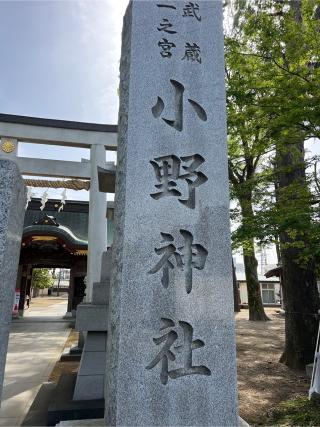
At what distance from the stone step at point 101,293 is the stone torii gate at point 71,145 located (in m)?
4.02

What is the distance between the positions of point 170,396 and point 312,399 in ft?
10.4

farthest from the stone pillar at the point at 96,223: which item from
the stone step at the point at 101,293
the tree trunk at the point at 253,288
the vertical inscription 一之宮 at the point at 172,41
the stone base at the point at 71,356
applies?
the tree trunk at the point at 253,288

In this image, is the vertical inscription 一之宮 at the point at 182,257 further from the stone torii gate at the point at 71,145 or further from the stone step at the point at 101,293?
the stone torii gate at the point at 71,145

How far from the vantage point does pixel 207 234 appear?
10.1 feet

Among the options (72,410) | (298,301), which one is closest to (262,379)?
(298,301)

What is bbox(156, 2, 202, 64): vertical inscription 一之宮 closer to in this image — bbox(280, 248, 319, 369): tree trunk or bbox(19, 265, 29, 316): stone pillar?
bbox(280, 248, 319, 369): tree trunk

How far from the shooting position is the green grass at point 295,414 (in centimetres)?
402

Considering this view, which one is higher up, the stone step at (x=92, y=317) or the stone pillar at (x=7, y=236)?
the stone pillar at (x=7, y=236)

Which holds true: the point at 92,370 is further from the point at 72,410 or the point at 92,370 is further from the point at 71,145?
the point at 71,145

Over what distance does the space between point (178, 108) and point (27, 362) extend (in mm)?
7195

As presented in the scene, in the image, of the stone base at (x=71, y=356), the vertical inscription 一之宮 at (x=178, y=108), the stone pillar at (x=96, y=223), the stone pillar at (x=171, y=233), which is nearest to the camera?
the stone pillar at (x=171, y=233)

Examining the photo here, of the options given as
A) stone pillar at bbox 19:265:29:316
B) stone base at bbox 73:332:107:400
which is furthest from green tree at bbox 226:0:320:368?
stone pillar at bbox 19:265:29:316

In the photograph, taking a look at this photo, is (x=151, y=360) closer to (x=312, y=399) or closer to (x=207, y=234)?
(x=207, y=234)

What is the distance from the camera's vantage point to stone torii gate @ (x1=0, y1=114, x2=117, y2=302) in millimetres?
9453
